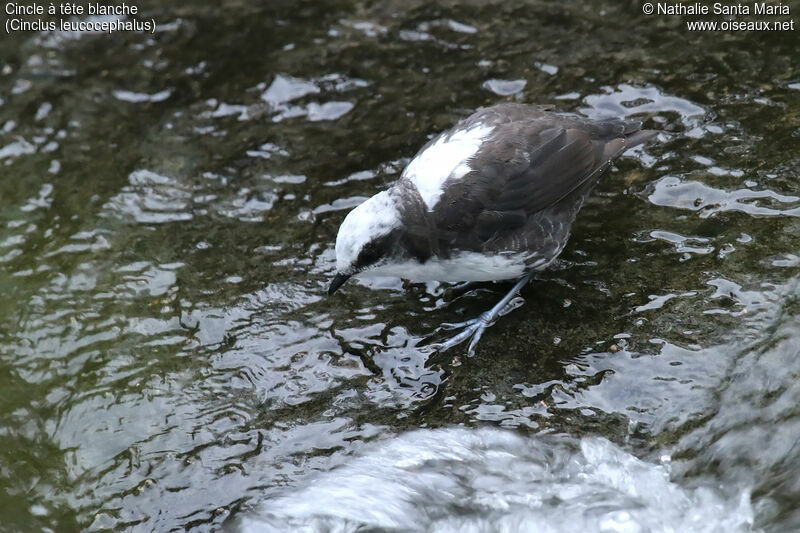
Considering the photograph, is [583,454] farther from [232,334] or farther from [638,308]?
[232,334]

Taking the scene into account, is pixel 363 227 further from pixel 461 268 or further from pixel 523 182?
pixel 523 182

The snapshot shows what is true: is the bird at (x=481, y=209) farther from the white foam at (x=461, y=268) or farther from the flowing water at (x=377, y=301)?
the flowing water at (x=377, y=301)

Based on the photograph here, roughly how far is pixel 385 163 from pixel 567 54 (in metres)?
2.06

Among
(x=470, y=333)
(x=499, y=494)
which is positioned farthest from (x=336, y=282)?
(x=499, y=494)

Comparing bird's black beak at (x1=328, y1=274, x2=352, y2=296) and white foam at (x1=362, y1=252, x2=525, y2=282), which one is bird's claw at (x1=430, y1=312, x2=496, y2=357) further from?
bird's black beak at (x1=328, y1=274, x2=352, y2=296)

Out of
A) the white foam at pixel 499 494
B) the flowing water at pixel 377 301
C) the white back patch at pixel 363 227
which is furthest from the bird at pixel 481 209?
the white foam at pixel 499 494

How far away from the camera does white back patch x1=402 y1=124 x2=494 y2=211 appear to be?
Answer: 5.16 m

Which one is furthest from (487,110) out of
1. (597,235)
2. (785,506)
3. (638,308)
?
Answer: (785,506)

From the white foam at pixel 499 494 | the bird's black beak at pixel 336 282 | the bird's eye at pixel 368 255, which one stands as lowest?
the white foam at pixel 499 494

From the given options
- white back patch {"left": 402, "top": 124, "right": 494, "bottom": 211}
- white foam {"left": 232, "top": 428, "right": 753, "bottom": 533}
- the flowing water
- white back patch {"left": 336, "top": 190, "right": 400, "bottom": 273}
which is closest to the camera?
white foam {"left": 232, "top": 428, "right": 753, "bottom": 533}

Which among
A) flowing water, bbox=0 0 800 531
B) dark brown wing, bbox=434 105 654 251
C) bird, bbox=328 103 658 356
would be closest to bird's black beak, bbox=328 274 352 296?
bird, bbox=328 103 658 356

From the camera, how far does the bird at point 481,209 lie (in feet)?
16.6

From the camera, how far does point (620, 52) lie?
7.13 metres

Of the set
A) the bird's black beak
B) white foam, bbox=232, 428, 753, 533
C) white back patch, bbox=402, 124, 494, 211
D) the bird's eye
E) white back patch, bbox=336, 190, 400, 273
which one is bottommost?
white foam, bbox=232, 428, 753, 533
